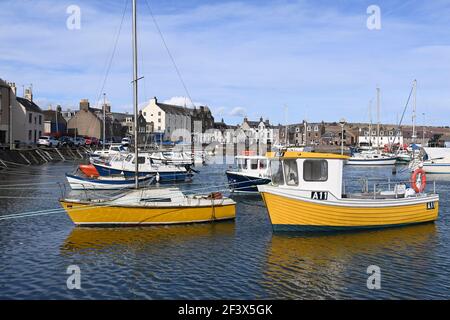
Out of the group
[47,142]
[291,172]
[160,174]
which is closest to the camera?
[291,172]

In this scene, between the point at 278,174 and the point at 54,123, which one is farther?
the point at 54,123

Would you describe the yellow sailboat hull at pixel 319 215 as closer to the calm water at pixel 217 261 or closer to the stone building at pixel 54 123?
the calm water at pixel 217 261

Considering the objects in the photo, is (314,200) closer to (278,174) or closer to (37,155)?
(278,174)

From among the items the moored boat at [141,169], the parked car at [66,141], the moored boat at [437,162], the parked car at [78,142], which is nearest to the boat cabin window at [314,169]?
the moored boat at [141,169]

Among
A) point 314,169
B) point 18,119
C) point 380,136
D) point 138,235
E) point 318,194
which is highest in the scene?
point 18,119

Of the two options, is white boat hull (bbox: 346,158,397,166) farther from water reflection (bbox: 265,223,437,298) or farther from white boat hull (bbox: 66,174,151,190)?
water reflection (bbox: 265,223,437,298)

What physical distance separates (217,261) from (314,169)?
7860 mm

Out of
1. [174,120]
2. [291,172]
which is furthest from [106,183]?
[174,120]

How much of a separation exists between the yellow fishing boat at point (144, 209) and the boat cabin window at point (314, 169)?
563cm

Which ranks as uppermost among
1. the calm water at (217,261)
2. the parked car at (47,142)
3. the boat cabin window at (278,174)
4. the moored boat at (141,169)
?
the parked car at (47,142)

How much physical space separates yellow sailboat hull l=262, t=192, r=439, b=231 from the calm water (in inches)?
23.7

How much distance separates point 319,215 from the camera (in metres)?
23.5

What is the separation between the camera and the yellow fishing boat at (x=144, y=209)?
2445 centimetres
